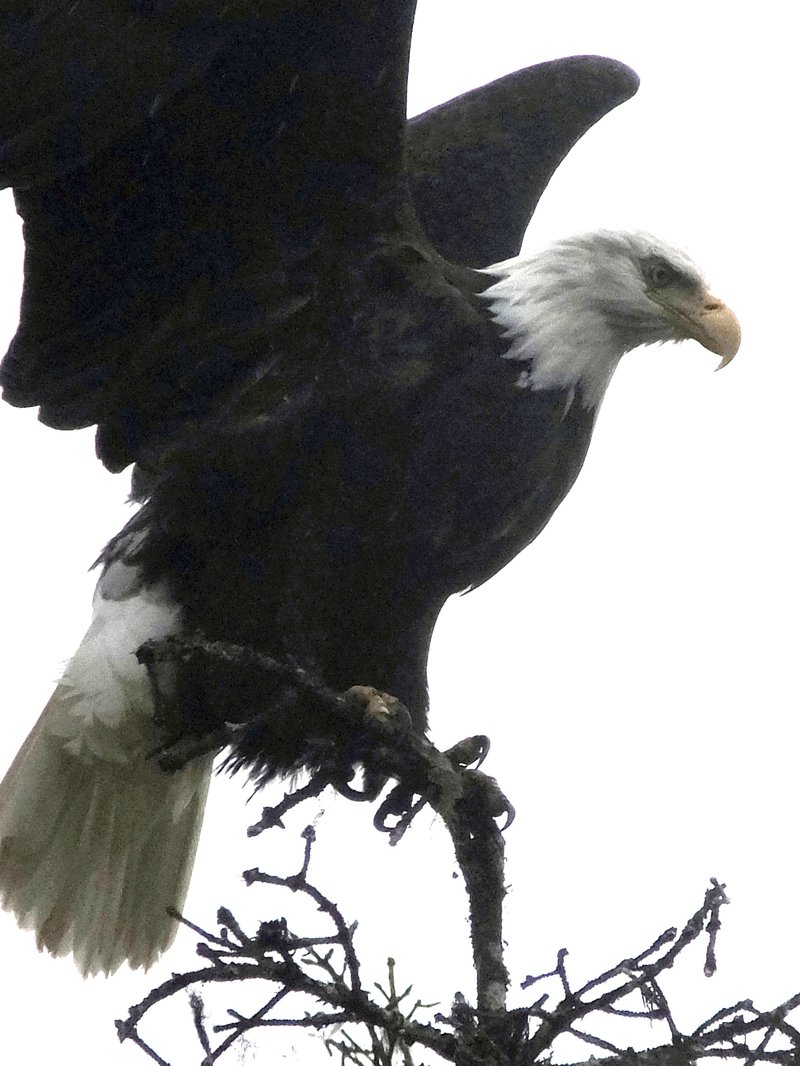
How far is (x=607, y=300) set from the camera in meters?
3.98

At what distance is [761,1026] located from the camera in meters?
2.20

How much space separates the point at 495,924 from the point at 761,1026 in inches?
25.0

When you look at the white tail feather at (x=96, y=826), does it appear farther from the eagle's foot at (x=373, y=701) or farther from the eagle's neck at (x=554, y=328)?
the eagle's neck at (x=554, y=328)

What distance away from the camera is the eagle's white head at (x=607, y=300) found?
12.7 feet

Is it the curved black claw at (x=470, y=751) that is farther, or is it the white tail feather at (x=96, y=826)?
the white tail feather at (x=96, y=826)

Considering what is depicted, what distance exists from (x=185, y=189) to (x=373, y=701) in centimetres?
109

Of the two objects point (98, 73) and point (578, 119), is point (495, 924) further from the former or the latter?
point (578, 119)

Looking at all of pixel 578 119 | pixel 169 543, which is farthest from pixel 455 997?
pixel 578 119

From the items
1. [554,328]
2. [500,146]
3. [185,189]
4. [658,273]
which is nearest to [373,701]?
[554,328]

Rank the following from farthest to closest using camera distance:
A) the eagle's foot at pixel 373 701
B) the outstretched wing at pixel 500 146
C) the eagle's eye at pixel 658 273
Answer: the outstretched wing at pixel 500 146 < the eagle's eye at pixel 658 273 < the eagle's foot at pixel 373 701

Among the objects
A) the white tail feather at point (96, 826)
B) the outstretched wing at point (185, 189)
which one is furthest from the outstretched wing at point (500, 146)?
the white tail feather at point (96, 826)

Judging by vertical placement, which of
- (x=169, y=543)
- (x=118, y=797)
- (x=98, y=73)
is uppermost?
(x=98, y=73)

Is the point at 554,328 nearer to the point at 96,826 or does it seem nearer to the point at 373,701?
the point at 373,701

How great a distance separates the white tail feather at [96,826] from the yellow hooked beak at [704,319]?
1.44 m
